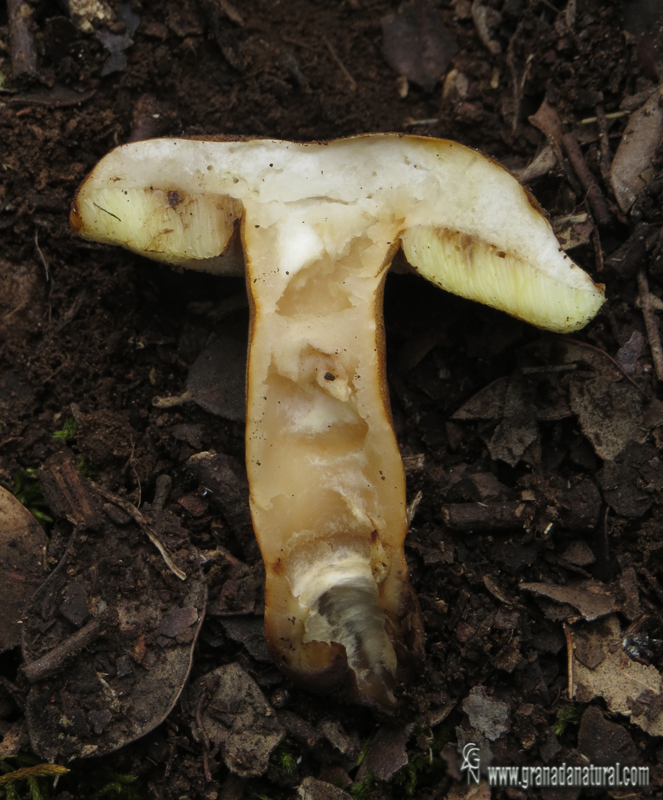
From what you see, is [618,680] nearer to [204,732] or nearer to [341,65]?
[204,732]

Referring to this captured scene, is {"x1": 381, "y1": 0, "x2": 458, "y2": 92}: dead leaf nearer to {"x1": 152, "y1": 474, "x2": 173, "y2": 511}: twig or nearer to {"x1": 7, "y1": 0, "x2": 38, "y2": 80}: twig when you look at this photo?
{"x1": 7, "y1": 0, "x2": 38, "y2": 80}: twig

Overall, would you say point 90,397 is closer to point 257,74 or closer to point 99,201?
point 99,201

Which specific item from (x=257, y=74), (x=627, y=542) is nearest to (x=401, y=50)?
(x=257, y=74)

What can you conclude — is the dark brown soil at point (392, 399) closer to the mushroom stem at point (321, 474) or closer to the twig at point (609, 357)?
the twig at point (609, 357)

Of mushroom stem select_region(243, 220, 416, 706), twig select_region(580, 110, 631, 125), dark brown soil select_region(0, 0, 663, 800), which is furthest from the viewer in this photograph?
twig select_region(580, 110, 631, 125)

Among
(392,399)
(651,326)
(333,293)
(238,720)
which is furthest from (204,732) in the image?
(651,326)

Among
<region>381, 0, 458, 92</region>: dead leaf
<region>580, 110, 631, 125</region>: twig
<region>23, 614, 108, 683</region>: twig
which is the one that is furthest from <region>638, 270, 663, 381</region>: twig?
Result: <region>23, 614, 108, 683</region>: twig
